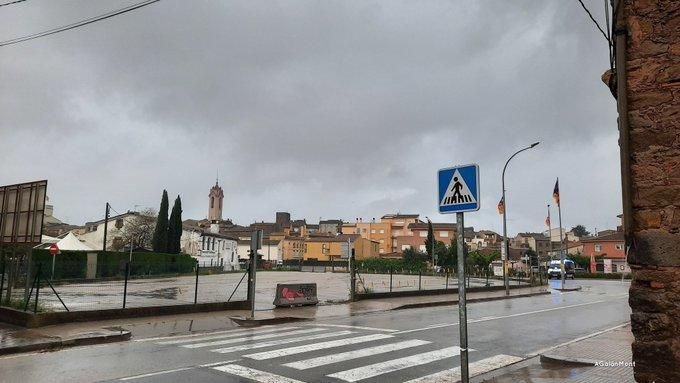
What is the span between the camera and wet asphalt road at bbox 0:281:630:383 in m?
8.07

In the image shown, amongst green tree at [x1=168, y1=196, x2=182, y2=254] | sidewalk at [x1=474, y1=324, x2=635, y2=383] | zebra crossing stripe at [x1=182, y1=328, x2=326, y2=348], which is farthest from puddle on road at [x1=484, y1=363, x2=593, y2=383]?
green tree at [x1=168, y1=196, x2=182, y2=254]

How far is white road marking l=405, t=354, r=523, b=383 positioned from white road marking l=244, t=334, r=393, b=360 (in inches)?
114

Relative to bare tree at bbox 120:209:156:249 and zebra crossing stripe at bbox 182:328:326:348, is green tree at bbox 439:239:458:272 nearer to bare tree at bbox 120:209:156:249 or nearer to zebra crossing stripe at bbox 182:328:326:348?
bare tree at bbox 120:209:156:249

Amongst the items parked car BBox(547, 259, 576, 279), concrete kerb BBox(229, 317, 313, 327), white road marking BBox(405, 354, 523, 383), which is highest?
parked car BBox(547, 259, 576, 279)

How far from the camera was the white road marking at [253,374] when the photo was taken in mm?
7574

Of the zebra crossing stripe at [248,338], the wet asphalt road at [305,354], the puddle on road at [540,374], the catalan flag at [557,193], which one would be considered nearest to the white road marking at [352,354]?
the wet asphalt road at [305,354]

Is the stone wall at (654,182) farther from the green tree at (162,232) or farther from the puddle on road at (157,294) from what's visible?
the green tree at (162,232)

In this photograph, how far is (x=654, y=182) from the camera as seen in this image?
17.0ft

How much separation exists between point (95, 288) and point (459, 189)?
2565 cm

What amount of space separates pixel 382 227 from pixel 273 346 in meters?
115

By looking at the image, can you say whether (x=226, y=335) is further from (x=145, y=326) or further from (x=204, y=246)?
(x=204, y=246)

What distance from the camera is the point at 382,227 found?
12488 cm

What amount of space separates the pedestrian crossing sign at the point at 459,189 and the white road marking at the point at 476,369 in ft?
10.1

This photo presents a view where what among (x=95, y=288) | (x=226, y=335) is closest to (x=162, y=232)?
(x=95, y=288)
